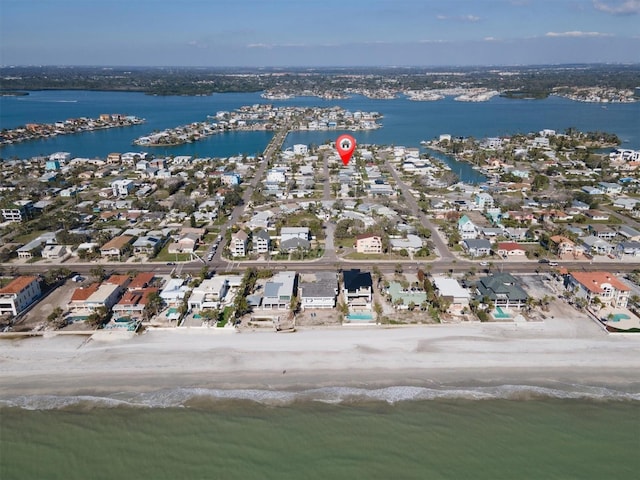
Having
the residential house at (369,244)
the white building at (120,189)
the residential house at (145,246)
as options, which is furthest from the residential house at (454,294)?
the white building at (120,189)

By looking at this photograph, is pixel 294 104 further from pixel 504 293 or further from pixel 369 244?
pixel 504 293

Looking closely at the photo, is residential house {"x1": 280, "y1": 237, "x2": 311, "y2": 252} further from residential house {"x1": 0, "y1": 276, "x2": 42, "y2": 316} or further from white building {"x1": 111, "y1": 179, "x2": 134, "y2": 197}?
white building {"x1": 111, "y1": 179, "x2": 134, "y2": 197}

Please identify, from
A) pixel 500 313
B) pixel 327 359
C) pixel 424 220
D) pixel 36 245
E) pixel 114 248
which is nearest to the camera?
pixel 327 359

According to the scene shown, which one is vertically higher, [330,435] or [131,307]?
[131,307]

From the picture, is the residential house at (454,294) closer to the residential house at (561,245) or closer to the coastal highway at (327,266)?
the coastal highway at (327,266)

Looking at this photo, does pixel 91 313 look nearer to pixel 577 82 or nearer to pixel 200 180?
pixel 200 180

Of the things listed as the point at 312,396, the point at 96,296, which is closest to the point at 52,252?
the point at 96,296
